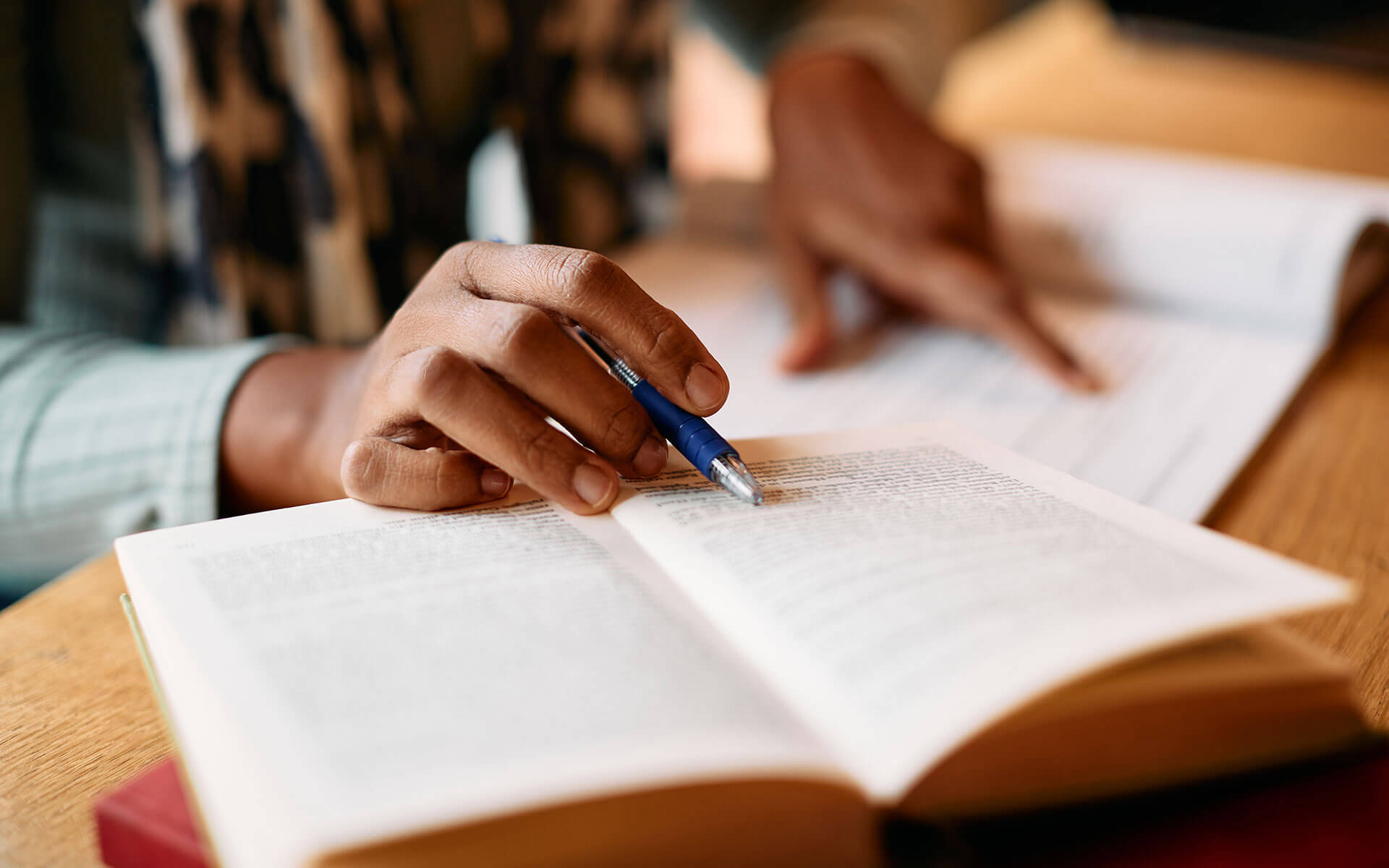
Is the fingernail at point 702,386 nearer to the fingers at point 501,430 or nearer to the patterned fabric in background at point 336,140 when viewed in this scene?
the fingers at point 501,430

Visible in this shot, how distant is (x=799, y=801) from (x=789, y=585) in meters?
0.08

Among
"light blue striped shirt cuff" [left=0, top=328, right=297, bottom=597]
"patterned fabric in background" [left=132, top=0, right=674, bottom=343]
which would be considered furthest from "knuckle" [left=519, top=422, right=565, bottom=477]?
"patterned fabric in background" [left=132, top=0, right=674, bottom=343]

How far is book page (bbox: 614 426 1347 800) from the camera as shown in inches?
11.5

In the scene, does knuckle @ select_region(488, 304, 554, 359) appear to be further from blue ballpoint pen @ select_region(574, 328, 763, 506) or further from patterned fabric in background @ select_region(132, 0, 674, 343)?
patterned fabric in background @ select_region(132, 0, 674, 343)

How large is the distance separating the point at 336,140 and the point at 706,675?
2.31 feet

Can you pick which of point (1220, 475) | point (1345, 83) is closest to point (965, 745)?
point (1220, 475)

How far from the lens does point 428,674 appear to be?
307 millimetres

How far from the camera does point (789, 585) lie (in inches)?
13.6

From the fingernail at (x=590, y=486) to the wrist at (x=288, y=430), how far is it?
0.18 metres

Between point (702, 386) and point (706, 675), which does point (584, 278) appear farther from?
point (706, 675)

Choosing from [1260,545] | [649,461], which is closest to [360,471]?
[649,461]

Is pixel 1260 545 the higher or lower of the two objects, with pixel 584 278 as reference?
lower

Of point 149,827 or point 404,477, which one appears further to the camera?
point 404,477

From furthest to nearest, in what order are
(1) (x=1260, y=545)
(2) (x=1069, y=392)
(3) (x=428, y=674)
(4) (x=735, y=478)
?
(2) (x=1069, y=392) < (1) (x=1260, y=545) < (4) (x=735, y=478) < (3) (x=428, y=674)
